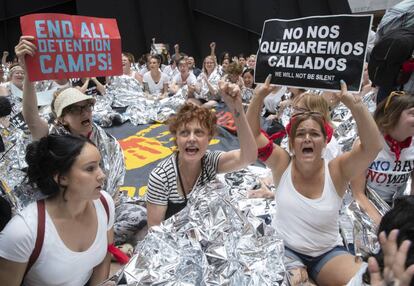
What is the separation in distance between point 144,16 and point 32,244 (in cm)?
1069

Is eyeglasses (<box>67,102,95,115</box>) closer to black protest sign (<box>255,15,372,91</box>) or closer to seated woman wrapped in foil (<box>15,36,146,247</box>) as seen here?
seated woman wrapped in foil (<box>15,36,146,247</box>)

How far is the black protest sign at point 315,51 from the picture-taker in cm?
144

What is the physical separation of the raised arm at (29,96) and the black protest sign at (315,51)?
1.03 metres

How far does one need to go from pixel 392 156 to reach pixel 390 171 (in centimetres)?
8

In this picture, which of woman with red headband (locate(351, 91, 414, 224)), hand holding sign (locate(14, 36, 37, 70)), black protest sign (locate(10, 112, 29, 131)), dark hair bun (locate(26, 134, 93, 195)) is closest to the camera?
dark hair bun (locate(26, 134, 93, 195))

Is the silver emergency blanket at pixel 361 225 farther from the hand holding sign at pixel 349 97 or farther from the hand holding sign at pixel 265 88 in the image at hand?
the hand holding sign at pixel 265 88

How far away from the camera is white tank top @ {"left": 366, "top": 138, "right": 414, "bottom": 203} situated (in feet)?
6.07

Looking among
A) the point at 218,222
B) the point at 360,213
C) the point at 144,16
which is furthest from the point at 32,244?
the point at 144,16

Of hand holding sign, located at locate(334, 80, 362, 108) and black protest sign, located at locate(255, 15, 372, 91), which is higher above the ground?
black protest sign, located at locate(255, 15, 372, 91)

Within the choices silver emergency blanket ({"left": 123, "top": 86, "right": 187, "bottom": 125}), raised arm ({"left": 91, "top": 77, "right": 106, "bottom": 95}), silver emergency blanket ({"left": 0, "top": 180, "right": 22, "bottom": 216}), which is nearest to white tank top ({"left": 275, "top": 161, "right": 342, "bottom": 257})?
silver emergency blanket ({"left": 0, "top": 180, "right": 22, "bottom": 216})

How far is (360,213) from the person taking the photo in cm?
179

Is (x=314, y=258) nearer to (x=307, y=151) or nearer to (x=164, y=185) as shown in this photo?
(x=307, y=151)

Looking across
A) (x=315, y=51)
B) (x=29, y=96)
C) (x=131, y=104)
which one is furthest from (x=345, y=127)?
(x=131, y=104)

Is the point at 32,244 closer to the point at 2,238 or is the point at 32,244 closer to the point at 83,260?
the point at 2,238
